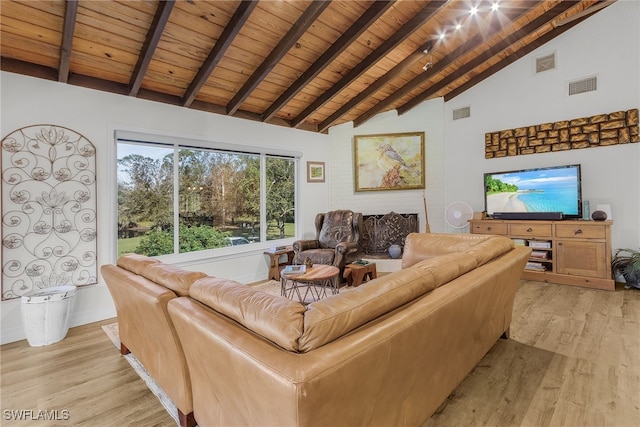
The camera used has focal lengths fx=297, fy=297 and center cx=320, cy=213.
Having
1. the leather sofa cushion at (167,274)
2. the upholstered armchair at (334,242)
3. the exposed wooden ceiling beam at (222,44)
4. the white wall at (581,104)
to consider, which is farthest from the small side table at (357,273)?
the exposed wooden ceiling beam at (222,44)

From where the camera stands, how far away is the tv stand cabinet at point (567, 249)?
12.2 ft

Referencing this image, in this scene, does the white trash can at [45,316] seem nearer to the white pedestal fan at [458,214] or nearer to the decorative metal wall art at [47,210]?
the decorative metal wall art at [47,210]

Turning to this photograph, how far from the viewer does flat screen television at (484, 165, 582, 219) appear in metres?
4.14

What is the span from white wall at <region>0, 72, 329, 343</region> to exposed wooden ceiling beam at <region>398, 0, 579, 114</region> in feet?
9.37

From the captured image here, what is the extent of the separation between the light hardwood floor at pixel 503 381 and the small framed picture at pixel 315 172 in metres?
3.75

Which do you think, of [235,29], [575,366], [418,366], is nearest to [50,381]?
[418,366]

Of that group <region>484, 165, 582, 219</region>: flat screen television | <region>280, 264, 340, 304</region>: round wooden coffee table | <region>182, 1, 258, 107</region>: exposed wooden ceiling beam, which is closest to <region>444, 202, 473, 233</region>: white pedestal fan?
<region>484, 165, 582, 219</region>: flat screen television

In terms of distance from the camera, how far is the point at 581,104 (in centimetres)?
427

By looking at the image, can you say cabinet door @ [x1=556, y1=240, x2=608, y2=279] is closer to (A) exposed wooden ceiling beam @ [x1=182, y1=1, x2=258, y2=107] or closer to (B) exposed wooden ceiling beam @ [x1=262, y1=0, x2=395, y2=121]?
(B) exposed wooden ceiling beam @ [x1=262, y1=0, x2=395, y2=121]

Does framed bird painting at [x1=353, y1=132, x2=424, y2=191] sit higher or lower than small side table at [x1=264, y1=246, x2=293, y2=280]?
higher

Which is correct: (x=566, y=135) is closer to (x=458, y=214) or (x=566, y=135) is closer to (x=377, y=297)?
(x=458, y=214)

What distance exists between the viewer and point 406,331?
1.14 meters

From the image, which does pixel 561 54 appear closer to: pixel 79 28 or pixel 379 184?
pixel 379 184

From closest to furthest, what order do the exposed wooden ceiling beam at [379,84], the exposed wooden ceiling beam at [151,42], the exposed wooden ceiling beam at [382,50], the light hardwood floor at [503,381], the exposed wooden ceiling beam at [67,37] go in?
the light hardwood floor at [503,381]
the exposed wooden ceiling beam at [67,37]
the exposed wooden ceiling beam at [151,42]
the exposed wooden ceiling beam at [382,50]
the exposed wooden ceiling beam at [379,84]
